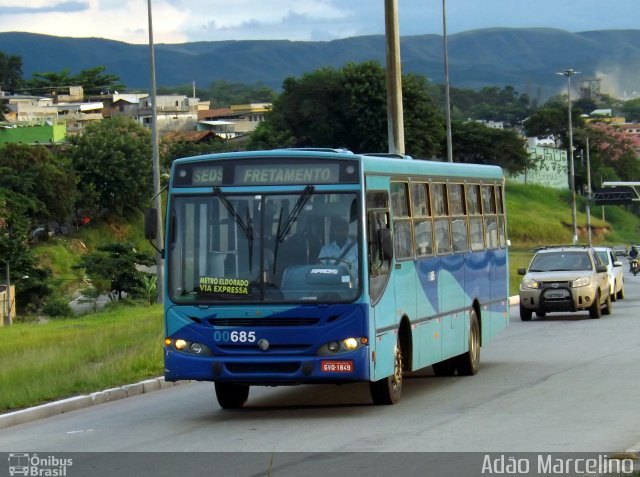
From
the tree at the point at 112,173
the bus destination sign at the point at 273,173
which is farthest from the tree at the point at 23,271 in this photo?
the bus destination sign at the point at 273,173

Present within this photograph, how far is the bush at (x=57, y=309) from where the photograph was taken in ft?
188

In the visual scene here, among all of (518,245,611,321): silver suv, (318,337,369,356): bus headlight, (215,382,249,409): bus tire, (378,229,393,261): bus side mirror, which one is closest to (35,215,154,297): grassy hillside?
(518,245,611,321): silver suv

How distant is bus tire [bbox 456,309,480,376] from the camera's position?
60.5ft

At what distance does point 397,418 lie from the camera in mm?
13867

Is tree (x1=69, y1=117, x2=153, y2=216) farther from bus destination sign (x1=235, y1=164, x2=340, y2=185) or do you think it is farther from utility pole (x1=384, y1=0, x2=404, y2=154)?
bus destination sign (x1=235, y1=164, x2=340, y2=185)

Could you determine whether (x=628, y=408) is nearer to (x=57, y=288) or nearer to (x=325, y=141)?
(x=57, y=288)

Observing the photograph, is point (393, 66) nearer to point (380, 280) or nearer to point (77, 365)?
point (77, 365)

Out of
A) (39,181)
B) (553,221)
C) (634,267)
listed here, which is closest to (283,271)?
(634,267)

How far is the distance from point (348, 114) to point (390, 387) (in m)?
80.0

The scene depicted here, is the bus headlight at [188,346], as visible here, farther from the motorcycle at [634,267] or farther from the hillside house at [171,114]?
the hillside house at [171,114]

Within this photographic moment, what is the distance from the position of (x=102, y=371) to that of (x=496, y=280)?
5.89 meters

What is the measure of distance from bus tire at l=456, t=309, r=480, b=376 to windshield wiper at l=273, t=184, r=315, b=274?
16.7ft

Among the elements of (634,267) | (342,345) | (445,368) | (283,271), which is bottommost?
(634,267)

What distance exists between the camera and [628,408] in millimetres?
14164
